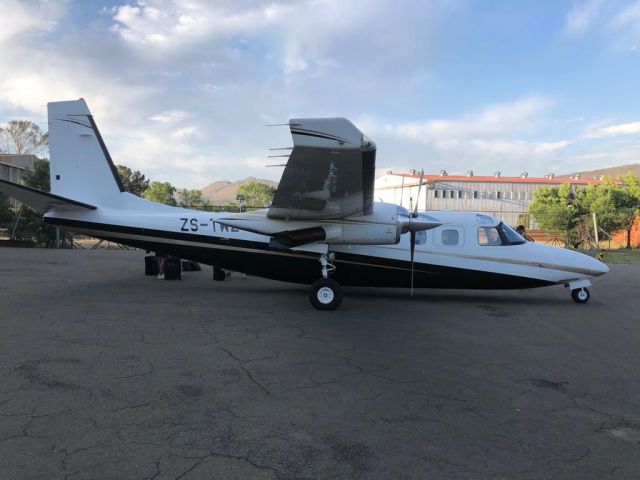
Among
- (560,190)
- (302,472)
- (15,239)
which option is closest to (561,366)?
(302,472)

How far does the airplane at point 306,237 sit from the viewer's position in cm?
1099

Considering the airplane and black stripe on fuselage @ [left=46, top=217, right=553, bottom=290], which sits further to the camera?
black stripe on fuselage @ [left=46, top=217, right=553, bottom=290]

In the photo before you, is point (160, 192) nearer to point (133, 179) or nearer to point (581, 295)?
point (133, 179)

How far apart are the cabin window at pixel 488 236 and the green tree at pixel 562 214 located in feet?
90.2

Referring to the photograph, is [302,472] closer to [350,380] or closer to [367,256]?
[350,380]

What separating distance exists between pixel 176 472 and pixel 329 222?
777cm

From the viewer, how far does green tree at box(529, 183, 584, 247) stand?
123 ft

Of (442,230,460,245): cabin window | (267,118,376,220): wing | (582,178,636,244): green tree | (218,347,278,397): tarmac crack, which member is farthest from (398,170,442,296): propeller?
(582,178,636,244): green tree

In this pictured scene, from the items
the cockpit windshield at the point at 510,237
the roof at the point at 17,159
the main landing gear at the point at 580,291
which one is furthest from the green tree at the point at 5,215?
the roof at the point at 17,159

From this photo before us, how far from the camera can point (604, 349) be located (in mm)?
7719

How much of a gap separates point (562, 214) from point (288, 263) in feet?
107

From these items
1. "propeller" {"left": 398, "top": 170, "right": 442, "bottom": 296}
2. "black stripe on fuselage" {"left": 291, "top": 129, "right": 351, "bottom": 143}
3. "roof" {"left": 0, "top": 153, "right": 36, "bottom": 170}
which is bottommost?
"propeller" {"left": 398, "top": 170, "right": 442, "bottom": 296}

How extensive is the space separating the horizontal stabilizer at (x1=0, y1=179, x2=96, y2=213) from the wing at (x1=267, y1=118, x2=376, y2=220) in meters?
5.00

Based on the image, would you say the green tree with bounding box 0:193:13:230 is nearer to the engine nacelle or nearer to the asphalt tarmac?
the asphalt tarmac
